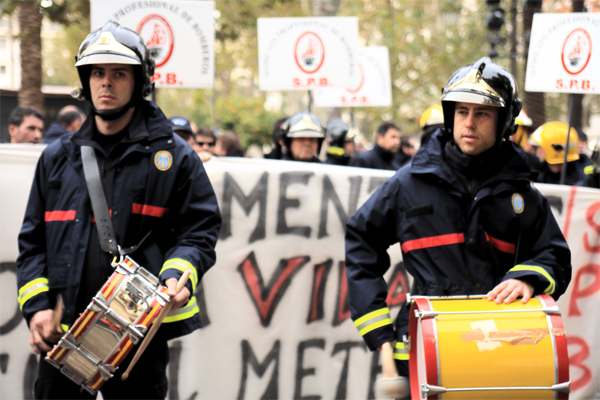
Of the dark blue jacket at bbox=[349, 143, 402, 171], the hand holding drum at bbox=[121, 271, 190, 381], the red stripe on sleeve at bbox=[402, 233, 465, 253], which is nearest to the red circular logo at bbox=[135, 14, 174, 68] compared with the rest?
the hand holding drum at bbox=[121, 271, 190, 381]

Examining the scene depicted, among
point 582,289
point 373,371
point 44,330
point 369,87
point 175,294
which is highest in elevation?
point 369,87

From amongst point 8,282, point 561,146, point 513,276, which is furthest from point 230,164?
point 561,146

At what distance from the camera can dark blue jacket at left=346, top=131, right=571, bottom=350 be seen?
109 inches

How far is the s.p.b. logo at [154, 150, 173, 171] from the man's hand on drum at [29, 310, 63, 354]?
0.76m

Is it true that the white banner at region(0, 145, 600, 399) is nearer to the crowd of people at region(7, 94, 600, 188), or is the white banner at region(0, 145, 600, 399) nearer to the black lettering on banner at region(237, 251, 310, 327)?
the black lettering on banner at region(237, 251, 310, 327)

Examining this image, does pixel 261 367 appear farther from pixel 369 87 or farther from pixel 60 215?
pixel 369 87

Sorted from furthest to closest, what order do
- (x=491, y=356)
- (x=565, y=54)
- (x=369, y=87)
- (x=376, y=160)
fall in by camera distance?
(x=369, y=87), (x=376, y=160), (x=565, y=54), (x=491, y=356)

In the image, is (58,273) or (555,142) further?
(555,142)

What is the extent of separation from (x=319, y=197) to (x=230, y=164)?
0.65 m

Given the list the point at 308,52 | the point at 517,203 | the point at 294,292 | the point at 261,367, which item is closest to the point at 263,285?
the point at 294,292

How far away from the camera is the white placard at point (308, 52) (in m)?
6.90

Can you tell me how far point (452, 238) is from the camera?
9.16 ft

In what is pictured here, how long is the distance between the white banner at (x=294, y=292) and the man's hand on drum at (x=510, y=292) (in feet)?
6.55

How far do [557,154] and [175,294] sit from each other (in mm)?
5136
